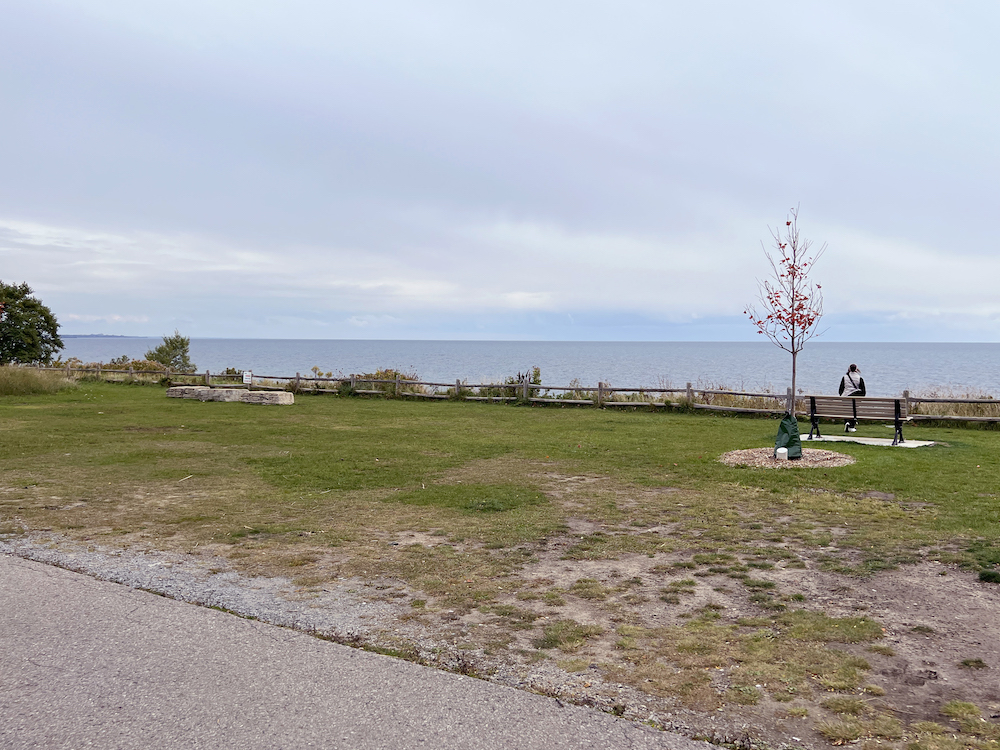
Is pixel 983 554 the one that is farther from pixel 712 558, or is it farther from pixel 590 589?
pixel 590 589

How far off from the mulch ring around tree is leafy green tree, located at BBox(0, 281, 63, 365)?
4682cm

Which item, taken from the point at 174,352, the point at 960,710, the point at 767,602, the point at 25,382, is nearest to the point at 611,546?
the point at 767,602

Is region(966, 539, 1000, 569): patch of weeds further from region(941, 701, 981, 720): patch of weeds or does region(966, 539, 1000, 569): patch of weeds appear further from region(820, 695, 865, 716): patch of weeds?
region(820, 695, 865, 716): patch of weeds

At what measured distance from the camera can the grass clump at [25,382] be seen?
24.9m

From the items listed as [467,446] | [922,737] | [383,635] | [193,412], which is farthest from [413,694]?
[193,412]

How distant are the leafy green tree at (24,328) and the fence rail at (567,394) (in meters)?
18.0

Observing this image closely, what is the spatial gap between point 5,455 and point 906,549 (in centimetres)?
1286

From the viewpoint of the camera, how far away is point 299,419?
1852 cm

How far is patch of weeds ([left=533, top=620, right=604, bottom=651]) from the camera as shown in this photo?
4176mm

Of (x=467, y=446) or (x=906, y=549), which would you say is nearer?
(x=906, y=549)

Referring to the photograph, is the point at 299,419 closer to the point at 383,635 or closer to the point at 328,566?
the point at 328,566

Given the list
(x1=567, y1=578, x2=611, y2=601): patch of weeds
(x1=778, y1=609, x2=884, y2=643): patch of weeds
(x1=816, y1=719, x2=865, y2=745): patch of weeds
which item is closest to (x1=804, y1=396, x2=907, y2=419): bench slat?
(x1=778, y1=609, x2=884, y2=643): patch of weeds

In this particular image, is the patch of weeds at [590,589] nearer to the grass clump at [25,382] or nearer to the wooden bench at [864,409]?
the wooden bench at [864,409]

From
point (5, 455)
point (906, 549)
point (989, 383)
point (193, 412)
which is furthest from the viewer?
point (989, 383)
